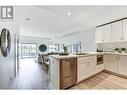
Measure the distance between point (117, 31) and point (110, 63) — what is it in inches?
55.2

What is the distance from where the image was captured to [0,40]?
5.96 ft


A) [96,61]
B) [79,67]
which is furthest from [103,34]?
[79,67]

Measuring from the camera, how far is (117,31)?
165 inches

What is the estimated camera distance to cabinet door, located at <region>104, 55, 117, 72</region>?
4.11m

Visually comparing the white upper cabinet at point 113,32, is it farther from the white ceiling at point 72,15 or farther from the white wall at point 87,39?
the white wall at point 87,39

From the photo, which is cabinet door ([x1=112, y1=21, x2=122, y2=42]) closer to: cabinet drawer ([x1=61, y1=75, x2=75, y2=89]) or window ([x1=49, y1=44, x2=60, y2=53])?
cabinet drawer ([x1=61, y1=75, x2=75, y2=89])

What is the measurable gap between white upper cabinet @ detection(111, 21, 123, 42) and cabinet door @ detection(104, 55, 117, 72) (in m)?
0.78

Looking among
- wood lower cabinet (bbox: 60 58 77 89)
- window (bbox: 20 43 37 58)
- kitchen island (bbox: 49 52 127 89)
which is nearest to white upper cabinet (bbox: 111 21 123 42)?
kitchen island (bbox: 49 52 127 89)

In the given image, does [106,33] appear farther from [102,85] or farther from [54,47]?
[54,47]

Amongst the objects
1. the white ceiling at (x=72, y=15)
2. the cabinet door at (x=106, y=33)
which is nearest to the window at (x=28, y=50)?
the white ceiling at (x=72, y=15)
